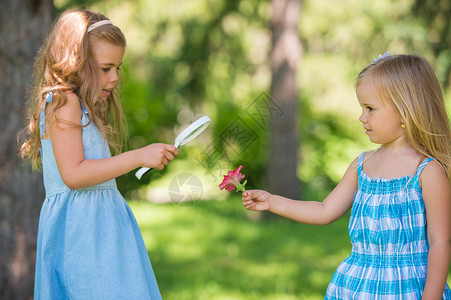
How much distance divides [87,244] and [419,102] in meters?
1.40

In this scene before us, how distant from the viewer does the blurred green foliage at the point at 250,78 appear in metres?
9.55

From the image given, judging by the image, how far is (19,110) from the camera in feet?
11.3

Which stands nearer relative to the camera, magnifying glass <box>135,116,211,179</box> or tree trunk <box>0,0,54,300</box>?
magnifying glass <box>135,116,211,179</box>

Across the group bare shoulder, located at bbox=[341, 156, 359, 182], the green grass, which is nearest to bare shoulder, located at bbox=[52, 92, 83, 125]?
bare shoulder, located at bbox=[341, 156, 359, 182]

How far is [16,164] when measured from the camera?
3.42 m

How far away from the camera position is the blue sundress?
2.16 m

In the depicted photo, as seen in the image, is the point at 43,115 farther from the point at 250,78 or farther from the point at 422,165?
the point at 250,78

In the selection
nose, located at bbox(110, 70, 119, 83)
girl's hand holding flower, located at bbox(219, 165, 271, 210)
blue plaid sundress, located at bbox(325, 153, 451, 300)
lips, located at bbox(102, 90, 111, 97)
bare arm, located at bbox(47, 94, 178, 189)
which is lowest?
blue plaid sundress, located at bbox(325, 153, 451, 300)

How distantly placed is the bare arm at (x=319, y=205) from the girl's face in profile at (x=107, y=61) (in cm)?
78

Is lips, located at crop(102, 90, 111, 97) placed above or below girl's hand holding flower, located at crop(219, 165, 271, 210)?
above

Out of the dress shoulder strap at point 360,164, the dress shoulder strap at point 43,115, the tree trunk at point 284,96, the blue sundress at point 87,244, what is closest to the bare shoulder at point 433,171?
the dress shoulder strap at point 360,164

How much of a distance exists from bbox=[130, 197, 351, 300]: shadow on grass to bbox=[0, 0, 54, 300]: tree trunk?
1.11m

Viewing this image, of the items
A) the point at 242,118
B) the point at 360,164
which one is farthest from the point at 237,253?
the point at 360,164

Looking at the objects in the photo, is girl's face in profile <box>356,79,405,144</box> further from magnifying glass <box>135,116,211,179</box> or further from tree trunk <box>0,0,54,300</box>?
tree trunk <box>0,0,54,300</box>
